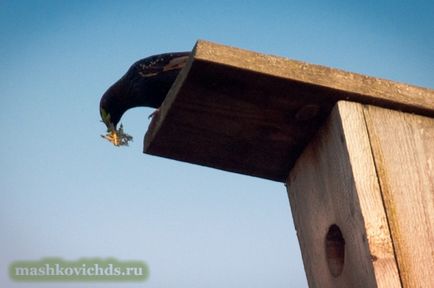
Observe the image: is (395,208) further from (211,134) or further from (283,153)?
(211,134)

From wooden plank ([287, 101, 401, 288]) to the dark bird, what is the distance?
107 cm

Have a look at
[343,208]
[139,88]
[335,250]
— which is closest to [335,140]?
[343,208]

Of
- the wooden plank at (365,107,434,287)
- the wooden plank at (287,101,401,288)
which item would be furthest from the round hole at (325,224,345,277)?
the wooden plank at (365,107,434,287)

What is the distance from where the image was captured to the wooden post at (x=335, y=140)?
4.42 ft

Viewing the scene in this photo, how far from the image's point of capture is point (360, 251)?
1.36 m

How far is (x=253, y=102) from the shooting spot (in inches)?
60.2

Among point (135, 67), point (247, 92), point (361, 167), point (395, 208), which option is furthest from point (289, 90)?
point (135, 67)

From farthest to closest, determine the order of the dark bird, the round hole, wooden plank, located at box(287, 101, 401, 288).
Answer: the dark bird, the round hole, wooden plank, located at box(287, 101, 401, 288)

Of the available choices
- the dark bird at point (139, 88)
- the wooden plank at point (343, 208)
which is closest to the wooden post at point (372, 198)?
the wooden plank at point (343, 208)

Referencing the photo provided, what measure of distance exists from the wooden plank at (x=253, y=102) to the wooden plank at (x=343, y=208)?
0.06 metres

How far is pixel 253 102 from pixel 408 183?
1.50ft

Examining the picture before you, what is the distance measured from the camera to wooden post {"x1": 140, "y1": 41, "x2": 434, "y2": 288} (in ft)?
4.42

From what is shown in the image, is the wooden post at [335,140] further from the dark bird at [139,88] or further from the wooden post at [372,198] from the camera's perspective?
the dark bird at [139,88]

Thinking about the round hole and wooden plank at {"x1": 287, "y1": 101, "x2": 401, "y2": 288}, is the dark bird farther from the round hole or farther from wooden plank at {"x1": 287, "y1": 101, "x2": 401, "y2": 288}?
the round hole
